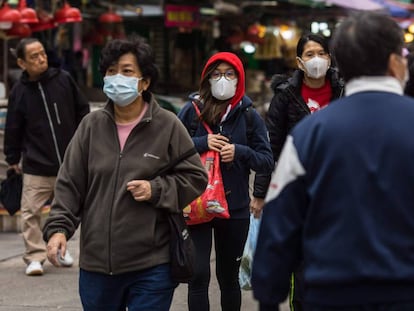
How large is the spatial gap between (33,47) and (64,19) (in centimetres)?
529

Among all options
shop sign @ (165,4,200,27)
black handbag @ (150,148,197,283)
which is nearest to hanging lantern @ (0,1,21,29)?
shop sign @ (165,4,200,27)

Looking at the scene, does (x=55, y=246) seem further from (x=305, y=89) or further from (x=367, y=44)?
(x=305, y=89)

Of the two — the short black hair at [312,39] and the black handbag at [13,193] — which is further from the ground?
the short black hair at [312,39]

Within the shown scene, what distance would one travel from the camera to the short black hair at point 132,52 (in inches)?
179

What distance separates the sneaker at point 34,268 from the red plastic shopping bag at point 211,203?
9.13 feet

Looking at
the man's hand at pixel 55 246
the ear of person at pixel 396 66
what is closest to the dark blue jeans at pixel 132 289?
the man's hand at pixel 55 246

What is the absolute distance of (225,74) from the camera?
5.77 m

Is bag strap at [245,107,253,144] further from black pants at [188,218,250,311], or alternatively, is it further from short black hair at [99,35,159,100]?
short black hair at [99,35,159,100]

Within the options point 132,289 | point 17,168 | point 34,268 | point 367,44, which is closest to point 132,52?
Result: point 132,289

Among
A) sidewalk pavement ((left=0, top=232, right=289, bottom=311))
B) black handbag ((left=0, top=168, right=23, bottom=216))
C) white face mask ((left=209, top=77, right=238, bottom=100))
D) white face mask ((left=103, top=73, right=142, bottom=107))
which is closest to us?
white face mask ((left=103, top=73, right=142, bottom=107))

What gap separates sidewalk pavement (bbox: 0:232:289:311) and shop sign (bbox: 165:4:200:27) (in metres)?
10.2

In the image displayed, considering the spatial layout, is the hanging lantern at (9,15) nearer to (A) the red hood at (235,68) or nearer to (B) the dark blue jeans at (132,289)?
(A) the red hood at (235,68)

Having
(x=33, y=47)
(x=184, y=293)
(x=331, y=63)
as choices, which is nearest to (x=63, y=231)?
(x=331, y=63)

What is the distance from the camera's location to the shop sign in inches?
719
